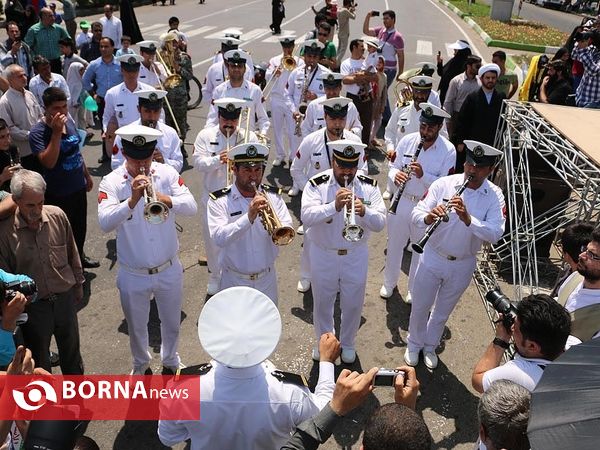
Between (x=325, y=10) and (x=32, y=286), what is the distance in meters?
13.7

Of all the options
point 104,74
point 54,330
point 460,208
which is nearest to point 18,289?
point 54,330

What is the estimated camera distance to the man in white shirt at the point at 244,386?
2893 mm

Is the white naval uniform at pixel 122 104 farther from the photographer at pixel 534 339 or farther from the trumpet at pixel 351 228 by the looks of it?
the photographer at pixel 534 339

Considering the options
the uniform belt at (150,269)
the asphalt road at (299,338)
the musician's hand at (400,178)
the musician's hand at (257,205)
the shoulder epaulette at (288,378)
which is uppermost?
the musician's hand at (257,205)

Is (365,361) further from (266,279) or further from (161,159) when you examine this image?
(161,159)

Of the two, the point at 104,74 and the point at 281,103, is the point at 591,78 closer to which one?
the point at 281,103

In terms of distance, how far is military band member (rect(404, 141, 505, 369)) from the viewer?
4867mm

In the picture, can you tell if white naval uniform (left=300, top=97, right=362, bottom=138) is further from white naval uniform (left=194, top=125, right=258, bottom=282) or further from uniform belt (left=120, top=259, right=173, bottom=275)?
uniform belt (left=120, top=259, right=173, bottom=275)

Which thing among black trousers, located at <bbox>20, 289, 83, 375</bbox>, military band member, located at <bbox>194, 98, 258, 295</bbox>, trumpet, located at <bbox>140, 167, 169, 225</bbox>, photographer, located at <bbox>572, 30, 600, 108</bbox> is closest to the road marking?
photographer, located at <bbox>572, 30, 600, 108</bbox>

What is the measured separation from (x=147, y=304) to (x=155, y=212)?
0.96 meters

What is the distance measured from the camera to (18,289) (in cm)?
359

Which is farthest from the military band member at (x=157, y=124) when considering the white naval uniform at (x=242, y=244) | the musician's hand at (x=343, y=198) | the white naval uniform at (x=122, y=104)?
the musician's hand at (x=343, y=198)

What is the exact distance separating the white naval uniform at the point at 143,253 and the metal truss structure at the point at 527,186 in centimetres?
365

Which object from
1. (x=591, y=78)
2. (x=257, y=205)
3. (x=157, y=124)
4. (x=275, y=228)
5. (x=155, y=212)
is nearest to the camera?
(x=257, y=205)
